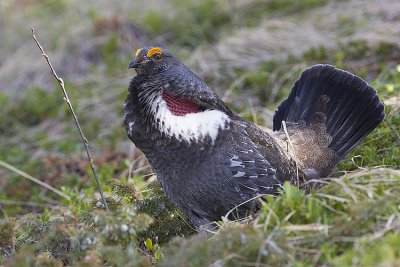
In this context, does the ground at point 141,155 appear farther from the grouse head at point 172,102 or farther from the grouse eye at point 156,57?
the grouse eye at point 156,57

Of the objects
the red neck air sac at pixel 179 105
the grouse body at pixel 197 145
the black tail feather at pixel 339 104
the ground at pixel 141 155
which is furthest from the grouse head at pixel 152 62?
the black tail feather at pixel 339 104

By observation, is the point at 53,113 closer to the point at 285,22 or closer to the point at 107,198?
the point at 285,22

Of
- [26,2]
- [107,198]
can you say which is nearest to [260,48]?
[107,198]

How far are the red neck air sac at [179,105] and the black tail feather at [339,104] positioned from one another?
1.34 meters

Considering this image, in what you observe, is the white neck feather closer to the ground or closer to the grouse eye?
the grouse eye

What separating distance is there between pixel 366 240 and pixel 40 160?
5.31 meters

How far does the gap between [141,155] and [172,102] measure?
210cm

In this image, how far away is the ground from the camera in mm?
3703

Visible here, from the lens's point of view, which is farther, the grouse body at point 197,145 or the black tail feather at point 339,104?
the black tail feather at point 339,104

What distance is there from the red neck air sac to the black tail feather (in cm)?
134

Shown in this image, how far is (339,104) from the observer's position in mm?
5703

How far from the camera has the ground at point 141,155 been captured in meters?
3.70

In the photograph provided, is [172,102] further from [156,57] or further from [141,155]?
[141,155]

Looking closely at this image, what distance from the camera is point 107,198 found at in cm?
505
